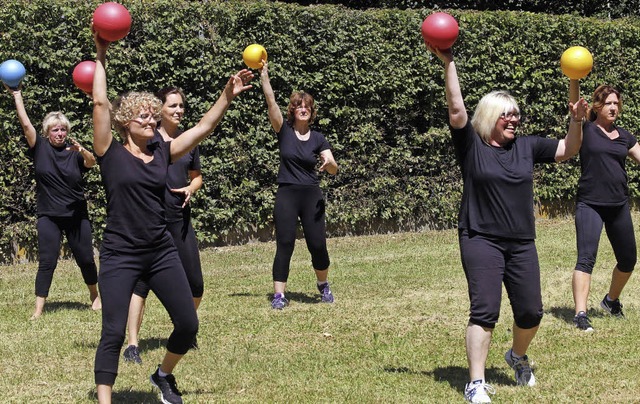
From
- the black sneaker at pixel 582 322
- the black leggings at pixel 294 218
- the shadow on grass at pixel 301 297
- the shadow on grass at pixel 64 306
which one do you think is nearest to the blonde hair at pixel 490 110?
the black sneaker at pixel 582 322

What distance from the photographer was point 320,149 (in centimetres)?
952

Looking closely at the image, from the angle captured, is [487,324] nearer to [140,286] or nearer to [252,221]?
[140,286]

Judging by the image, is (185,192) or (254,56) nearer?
(185,192)

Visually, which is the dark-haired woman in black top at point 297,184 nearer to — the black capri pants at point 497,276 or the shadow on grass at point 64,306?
the shadow on grass at point 64,306

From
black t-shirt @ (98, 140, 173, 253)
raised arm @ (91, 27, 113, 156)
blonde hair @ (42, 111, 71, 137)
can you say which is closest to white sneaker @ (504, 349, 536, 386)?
black t-shirt @ (98, 140, 173, 253)

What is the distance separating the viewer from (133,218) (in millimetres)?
5559

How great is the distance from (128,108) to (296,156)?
385 centimetres

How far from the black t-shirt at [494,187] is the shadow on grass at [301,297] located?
4028mm

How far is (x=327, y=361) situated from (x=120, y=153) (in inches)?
99.0

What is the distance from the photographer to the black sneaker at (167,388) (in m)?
6.02

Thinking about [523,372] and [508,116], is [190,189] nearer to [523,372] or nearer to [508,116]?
[508,116]

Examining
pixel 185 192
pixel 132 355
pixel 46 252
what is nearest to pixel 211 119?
pixel 185 192

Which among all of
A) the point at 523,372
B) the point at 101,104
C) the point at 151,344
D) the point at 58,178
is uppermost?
the point at 101,104

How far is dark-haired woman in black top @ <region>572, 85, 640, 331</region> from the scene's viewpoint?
823 cm
